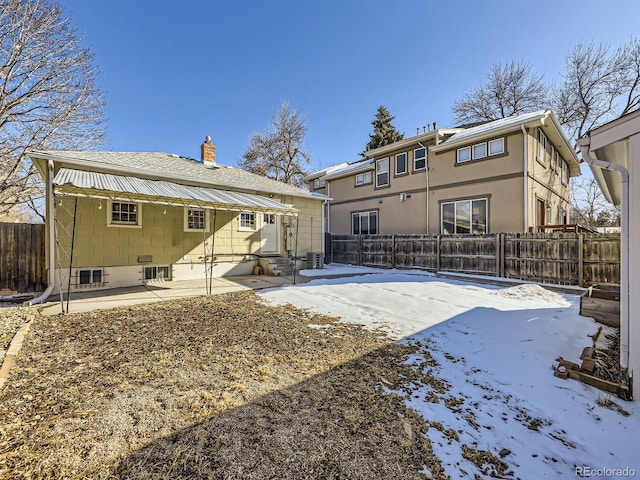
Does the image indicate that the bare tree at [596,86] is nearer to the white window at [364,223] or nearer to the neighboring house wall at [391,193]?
the neighboring house wall at [391,193]

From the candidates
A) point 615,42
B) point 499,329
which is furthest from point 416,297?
point 615,42

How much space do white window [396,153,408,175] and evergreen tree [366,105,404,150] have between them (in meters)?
15.3

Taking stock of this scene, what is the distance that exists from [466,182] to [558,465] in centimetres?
1192

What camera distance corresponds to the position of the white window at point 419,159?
44.9 feet

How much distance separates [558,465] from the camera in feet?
6.63

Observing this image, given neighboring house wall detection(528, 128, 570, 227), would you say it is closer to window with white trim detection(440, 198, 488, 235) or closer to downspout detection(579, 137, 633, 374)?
window with white trim detection(440, 198, 488, 235)

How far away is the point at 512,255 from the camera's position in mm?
9406

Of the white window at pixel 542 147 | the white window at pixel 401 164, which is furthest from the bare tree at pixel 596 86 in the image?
the white window at pixel 401 164

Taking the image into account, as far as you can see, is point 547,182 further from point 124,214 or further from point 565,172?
point 124,214

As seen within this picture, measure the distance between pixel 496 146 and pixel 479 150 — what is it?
2.15 ft

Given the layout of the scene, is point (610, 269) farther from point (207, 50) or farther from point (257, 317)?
point (207, 50)

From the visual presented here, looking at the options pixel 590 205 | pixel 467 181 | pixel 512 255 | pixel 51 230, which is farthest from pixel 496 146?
pixel 590 205

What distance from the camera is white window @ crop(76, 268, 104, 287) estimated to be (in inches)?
299
